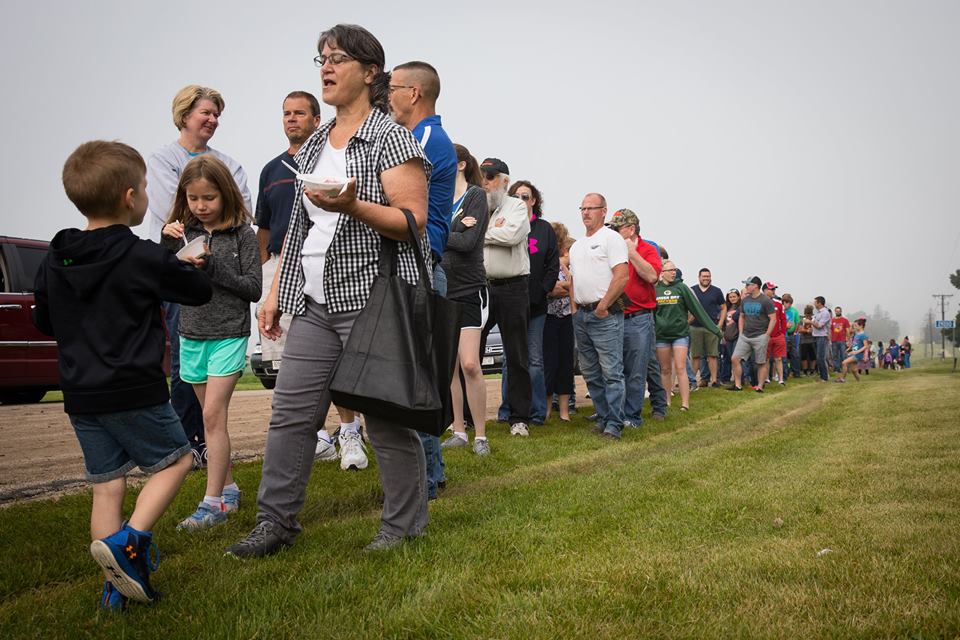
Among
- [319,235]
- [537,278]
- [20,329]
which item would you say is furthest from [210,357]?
[20,329]

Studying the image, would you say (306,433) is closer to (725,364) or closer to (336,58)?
(336,58)

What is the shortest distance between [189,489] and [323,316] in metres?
1.93

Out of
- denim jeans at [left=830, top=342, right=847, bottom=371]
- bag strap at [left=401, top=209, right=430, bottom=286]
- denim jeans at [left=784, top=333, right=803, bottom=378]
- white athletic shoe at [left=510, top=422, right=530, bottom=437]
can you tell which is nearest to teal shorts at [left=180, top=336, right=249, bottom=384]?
bag strap at [left=401, top=209, right=430, bottom=286]

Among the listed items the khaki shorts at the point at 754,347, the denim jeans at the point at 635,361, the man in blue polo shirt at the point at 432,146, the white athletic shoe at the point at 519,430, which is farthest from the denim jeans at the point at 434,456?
the khaki shorts at the point at 754,347

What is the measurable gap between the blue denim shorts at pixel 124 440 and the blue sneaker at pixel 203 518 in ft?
3.59

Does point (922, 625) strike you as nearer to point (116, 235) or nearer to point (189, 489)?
point (116, 235)

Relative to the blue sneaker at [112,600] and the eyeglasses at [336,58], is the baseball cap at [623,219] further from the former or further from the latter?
the blue sneaker at [112,600]

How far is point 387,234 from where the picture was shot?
331 cm

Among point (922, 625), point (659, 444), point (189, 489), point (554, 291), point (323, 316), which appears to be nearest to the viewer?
point (922, 625)

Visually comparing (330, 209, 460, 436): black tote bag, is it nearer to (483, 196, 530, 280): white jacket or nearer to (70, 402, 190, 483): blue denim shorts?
(70, 402, 190, 483): blue denim shorts

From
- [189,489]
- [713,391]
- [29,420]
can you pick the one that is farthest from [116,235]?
[713,391]

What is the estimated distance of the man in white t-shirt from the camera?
816 centimetres

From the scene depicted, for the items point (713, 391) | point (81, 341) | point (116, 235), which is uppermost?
point (116, 235)

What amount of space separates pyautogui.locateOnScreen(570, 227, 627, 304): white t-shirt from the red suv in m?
6.90
